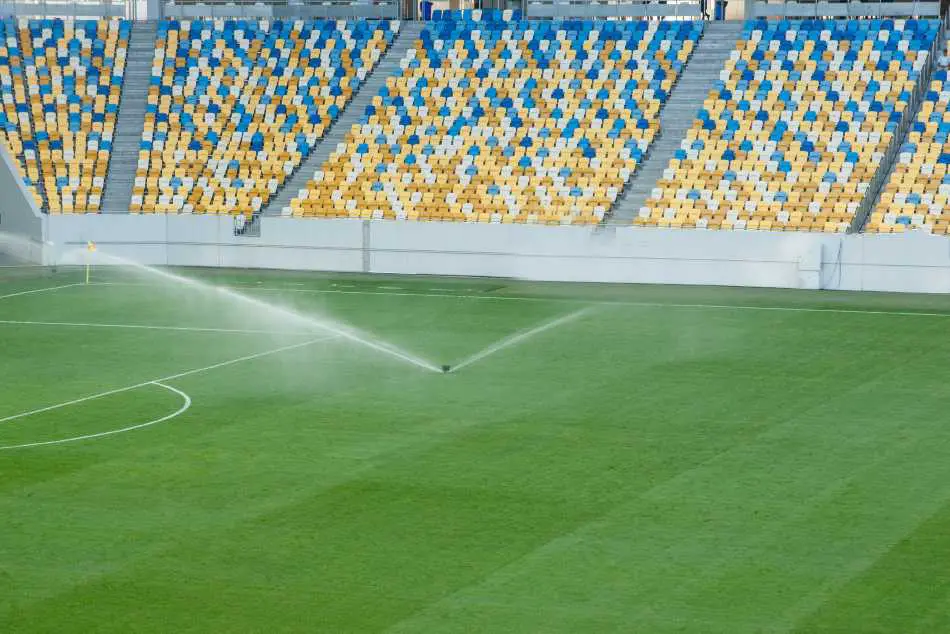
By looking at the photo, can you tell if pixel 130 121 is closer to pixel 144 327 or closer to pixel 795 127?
pixel 144 327

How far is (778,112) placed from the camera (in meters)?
40.7

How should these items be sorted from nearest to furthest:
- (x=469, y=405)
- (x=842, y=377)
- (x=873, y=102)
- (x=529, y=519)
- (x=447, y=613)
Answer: (x=447, y=613), (x=529, y=519), (x=469, y=405), (x=842, y=377), (x=873, y=102)

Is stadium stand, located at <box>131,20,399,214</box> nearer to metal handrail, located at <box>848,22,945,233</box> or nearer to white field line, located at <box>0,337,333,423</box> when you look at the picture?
metal handrail, located at <box>848,22,945,233</box>

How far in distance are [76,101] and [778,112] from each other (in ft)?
66.8

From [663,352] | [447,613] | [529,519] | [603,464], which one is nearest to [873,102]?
[663,352]

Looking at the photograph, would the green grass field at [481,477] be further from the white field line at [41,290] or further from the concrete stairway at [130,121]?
the concrete stairway at [130,121]

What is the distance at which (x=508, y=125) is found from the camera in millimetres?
42719

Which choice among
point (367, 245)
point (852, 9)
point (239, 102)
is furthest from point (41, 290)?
point (852, 9)

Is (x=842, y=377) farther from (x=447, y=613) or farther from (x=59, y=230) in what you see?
(x=59, y=230)

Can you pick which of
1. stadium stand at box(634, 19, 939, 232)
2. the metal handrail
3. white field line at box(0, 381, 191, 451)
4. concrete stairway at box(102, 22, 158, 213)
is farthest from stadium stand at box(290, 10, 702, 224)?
white field line at box(0, 381, 191, 451)

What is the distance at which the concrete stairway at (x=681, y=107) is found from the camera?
3984cm

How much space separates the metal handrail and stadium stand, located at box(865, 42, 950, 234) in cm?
22

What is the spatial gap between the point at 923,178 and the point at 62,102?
2456cm

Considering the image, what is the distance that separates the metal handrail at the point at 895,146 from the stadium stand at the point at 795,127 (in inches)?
7.0
